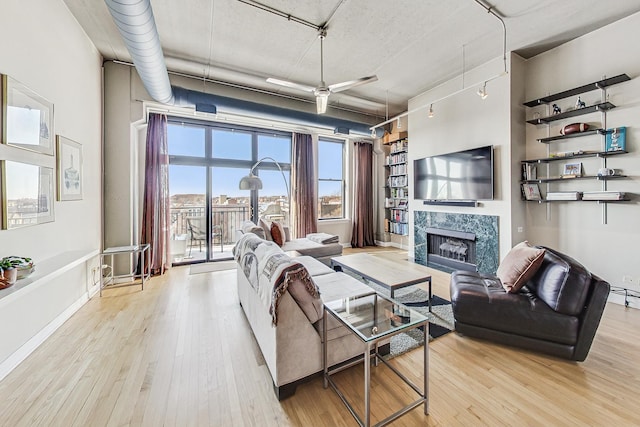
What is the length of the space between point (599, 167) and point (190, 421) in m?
4.95

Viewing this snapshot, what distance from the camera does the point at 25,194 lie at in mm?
2125

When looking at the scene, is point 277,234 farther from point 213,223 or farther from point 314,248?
point 213,223

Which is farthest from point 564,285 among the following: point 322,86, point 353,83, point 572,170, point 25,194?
point 25,194

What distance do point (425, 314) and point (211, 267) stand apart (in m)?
3.79

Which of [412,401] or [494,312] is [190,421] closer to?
[412,401]

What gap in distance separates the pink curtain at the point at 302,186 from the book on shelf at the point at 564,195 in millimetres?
4196

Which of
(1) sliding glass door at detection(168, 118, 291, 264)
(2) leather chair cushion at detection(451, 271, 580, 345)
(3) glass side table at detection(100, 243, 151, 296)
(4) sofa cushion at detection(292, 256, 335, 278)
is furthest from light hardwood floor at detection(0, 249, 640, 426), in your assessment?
(1) sliding glass door at detection(168, 118, 291, 264)

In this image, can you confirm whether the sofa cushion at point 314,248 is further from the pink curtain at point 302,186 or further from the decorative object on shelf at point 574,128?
the decorative object on shelf at point 574,128

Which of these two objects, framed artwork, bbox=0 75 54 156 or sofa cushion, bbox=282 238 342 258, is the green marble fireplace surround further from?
framed artwork, bbox=0 75 54 156

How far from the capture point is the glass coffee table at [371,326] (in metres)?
1.38

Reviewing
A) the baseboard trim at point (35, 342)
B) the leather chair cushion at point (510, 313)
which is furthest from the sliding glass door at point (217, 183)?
the leather chair cushion at point (510, 313)

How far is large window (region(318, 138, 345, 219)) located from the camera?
6.47m

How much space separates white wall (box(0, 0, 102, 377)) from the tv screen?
5.17 meters

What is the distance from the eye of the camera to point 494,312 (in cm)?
221
